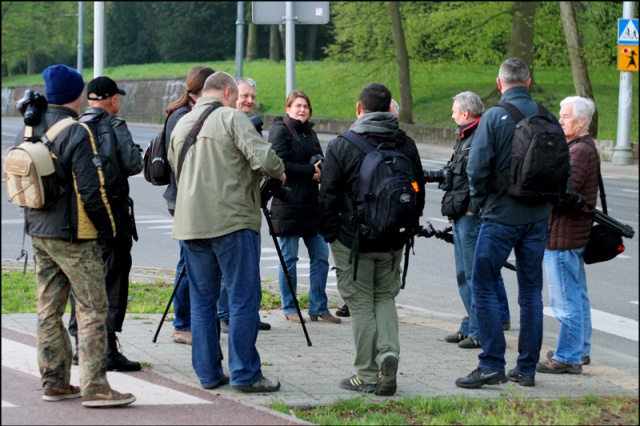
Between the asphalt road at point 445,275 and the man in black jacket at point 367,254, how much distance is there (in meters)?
2.15

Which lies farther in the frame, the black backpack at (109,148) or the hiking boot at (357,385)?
the hiking boot at (357,385)

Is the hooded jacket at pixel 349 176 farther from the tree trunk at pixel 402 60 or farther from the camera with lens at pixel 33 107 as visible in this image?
the tree trunk at pixel 402 60

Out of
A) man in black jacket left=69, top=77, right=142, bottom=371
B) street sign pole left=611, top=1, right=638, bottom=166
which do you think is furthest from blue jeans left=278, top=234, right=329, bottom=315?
street sign pole left=611, top=1, right=638, bottom=166

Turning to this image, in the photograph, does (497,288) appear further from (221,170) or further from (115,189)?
(115,189)

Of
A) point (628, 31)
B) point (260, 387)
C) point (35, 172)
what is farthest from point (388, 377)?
point (628, 31)

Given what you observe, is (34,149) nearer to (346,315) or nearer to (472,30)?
(346,315)

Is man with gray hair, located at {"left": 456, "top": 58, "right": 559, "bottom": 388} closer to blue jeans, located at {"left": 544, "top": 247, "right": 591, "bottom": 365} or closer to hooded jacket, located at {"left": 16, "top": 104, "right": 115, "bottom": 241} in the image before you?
blue jeans, located at {"left": 544, "top": 247, "right": 591, "bottom": 365}

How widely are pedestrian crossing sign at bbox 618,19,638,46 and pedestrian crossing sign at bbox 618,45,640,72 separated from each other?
28cm

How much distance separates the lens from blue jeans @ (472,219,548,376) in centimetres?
668

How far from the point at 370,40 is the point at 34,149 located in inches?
1365

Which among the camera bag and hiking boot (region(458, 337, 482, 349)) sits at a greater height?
the camera bag

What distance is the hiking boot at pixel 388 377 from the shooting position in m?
6.38

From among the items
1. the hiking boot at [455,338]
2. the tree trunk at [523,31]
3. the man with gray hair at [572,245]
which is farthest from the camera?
the tree trunk at [523,31]

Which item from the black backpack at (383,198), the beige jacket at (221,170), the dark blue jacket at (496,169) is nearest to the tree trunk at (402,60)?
the dark blue jacket at (496,169)
